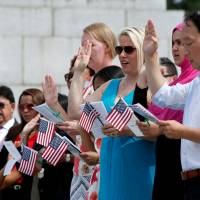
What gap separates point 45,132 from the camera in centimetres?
830

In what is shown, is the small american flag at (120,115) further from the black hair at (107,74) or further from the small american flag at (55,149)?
the black hair at (107,74)

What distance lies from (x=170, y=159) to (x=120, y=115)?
0.74m

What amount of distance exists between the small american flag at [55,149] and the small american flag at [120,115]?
1187 mm

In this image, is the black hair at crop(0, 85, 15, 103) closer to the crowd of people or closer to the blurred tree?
the crowd of people

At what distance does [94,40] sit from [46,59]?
3908mm

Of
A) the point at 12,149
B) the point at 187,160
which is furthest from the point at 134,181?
the point at 12,149

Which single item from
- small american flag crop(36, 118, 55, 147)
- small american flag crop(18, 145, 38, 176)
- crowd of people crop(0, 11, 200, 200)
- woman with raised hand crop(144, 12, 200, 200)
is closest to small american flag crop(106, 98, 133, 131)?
crowd of people crop(0, 11, 200, 200)

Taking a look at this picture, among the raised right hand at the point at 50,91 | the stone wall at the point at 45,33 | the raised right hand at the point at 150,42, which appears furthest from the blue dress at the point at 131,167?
the stone wall at the point at 45,33

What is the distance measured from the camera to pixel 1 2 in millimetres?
12305

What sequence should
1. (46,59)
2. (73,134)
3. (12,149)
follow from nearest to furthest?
(73,134), (12,149), (46,59)

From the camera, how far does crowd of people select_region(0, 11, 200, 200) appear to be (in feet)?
20.5

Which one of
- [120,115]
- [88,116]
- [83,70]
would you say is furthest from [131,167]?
[83,70]

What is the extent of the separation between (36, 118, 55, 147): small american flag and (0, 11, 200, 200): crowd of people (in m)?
0.10

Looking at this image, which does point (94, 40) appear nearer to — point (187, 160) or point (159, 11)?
point (187, 160)
